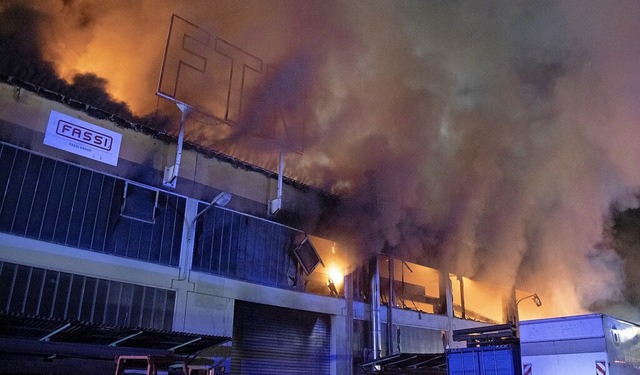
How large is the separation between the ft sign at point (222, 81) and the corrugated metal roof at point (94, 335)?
623cm

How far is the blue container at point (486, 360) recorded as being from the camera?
424 inches

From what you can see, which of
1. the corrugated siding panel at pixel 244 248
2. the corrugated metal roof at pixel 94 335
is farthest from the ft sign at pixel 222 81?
the corrugated metal roof at pixel 94 335

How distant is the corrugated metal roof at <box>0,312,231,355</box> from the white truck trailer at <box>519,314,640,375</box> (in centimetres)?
620

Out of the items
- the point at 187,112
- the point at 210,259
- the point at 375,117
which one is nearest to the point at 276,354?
the point at 210,259

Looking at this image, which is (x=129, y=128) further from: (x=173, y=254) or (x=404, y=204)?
(x=404, y=204)

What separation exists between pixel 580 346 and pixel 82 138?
37.0ft

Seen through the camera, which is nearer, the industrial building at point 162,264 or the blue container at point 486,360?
the industrial building at point 162,264

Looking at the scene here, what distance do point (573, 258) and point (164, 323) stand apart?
48.9 feet

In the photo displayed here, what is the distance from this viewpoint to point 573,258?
18969mm

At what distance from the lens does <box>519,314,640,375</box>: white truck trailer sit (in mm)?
9086

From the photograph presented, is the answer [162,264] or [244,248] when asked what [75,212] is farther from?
[244,248]

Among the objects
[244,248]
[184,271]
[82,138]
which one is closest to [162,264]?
[184,271]

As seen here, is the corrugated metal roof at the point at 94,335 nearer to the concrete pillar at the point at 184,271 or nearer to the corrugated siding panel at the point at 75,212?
the concrete pillar at the point at 184,271

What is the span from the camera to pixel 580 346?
30.7 ft
